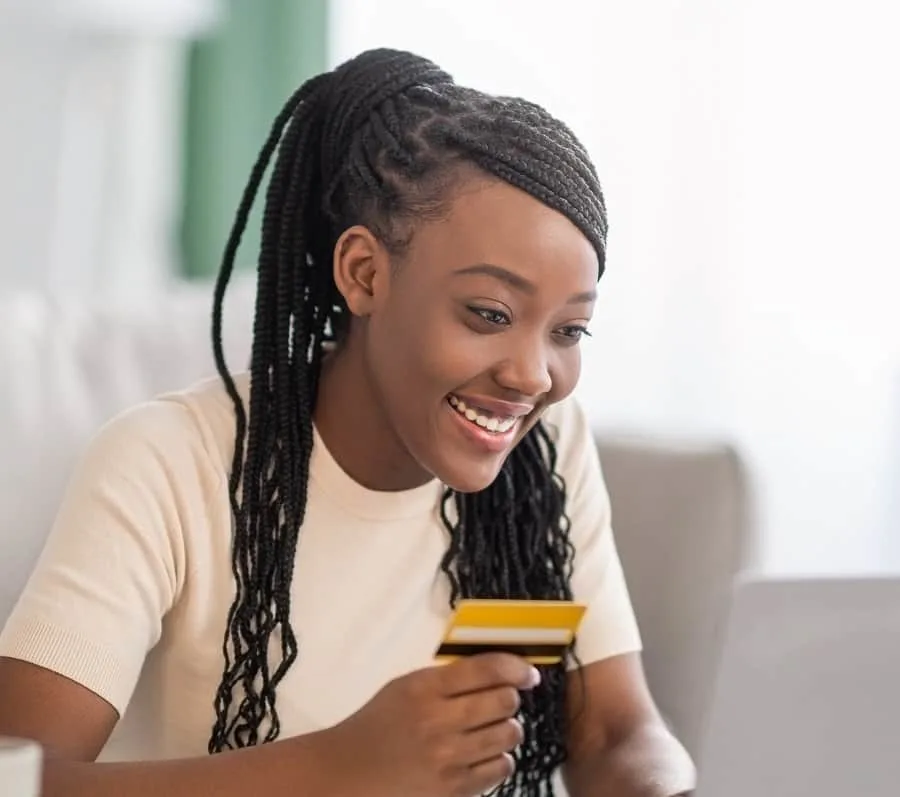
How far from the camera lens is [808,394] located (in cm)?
210

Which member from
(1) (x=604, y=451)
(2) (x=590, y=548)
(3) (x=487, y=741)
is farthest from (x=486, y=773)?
(1) (x=604, y=451)

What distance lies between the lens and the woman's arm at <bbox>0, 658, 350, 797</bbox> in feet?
3.38

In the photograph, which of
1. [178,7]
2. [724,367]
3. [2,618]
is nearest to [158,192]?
[178,7]

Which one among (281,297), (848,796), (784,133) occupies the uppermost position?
(784,133)

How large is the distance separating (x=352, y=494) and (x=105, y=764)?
35cm

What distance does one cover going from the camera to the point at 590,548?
1.44 metres

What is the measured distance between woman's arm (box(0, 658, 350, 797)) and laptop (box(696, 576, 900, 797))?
0.31 metres

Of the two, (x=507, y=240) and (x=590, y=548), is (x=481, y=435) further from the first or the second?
(x=590, y=548)

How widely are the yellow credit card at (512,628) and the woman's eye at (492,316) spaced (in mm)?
294

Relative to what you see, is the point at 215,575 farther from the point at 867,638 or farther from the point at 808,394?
the point at 808,394

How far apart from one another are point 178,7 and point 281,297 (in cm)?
131

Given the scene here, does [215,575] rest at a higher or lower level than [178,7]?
Result: lower

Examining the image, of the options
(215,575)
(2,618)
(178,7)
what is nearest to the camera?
(215,575)

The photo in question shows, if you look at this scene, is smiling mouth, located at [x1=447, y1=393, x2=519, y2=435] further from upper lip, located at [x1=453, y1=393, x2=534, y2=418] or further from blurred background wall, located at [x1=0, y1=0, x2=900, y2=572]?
blurred background wall, located at [x1=0, y1=0, x2=900, y2=572]
